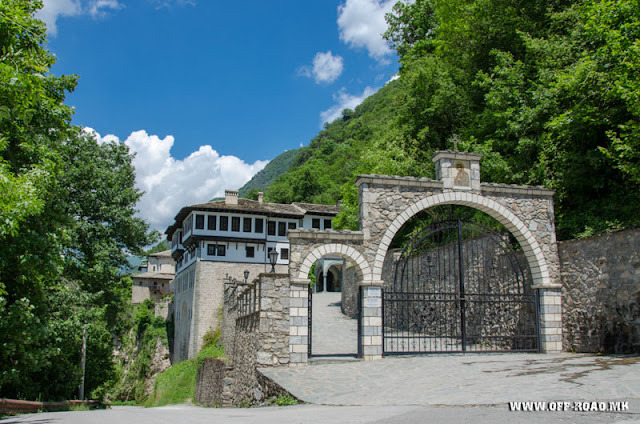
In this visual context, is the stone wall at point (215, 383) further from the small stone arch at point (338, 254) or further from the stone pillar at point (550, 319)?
the stone pillar at point (550, 319)

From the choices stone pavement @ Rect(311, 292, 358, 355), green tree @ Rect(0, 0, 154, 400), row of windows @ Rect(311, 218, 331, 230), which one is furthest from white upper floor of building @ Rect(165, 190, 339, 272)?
green tree @ Rect(0, 0, 154, 400)

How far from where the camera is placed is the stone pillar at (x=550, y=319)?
519 inches

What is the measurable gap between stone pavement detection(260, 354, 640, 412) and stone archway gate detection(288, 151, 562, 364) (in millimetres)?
1204

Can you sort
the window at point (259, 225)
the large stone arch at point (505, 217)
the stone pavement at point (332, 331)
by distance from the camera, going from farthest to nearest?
the window at point (259, 225), the stone pavement at point (332, 331), the large stone arch at point (505, 217)

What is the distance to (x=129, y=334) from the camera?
4588 cm

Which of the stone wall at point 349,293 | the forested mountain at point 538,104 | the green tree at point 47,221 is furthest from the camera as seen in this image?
the stone wall at point 349,293

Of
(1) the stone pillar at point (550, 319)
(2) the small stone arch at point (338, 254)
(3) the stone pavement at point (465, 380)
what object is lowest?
(3) the stone pavement at point (465, 380)

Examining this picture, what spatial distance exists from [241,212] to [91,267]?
18.4m

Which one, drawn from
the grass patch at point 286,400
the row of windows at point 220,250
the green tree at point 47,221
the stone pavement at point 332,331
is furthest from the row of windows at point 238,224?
the grass patch at point 286,400

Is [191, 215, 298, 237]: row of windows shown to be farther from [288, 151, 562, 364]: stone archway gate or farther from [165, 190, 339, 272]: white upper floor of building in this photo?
[288, 151, 562, 364]: stone archway gate

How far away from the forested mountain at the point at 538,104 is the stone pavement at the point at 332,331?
5078mm

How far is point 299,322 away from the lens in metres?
12.1

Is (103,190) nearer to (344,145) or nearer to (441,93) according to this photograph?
(441,93)

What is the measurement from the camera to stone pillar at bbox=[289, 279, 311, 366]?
11.9 meters
